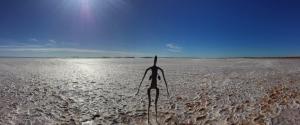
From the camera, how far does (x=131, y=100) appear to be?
13.5 metres

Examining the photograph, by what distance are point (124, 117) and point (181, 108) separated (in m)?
2.94

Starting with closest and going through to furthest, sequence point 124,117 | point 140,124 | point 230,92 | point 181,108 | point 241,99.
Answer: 1. point 140,124
2. point 124,117
3. point 181,108
4. point 241,99
5. point 230,92

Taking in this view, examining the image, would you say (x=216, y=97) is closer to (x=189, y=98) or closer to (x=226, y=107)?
(x=189, y=98)

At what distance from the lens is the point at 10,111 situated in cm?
1076

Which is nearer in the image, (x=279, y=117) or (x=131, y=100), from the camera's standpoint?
(x=279, y=117)

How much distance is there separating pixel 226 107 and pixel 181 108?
2.17m

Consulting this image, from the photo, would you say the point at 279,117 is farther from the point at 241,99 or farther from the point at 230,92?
the point at 230,92

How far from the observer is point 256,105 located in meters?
11.8

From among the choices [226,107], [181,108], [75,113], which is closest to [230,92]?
[226,107]

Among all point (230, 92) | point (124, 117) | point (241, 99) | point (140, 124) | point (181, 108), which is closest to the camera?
point (140, 124)

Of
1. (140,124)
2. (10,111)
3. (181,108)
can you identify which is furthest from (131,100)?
(10,111)

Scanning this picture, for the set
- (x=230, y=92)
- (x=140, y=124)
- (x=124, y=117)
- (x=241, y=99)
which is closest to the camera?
(x=140, y=124)

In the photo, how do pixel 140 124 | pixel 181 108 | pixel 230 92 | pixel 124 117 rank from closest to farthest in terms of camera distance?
pixel 140 124 → pixel 124 117 → pixel 181 108 → pixel 230 92

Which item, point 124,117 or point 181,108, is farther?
point 181,108
